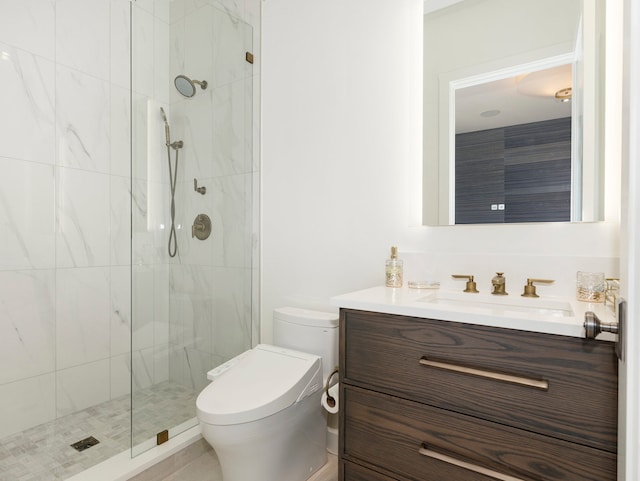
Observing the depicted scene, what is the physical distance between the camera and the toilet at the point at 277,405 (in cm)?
124

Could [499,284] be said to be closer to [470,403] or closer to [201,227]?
[470,403]

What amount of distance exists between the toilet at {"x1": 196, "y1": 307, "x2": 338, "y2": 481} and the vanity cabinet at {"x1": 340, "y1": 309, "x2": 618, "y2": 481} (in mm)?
249

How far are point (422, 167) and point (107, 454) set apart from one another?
73.7 inches

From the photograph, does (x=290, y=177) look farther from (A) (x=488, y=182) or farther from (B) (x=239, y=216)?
(A) (x=488, y=182)

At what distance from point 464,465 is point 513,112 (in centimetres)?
126

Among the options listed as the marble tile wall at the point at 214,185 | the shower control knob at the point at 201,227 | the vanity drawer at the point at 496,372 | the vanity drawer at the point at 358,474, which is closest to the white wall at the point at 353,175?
the marble tile wall at the point at 214,185

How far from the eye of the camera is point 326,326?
5.39 feet

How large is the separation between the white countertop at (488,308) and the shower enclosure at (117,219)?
0.96 m

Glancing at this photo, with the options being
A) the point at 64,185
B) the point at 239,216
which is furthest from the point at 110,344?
the point at 239,216

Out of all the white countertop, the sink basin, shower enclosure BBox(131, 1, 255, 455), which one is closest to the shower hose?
shower enclosure BBox(131, 1, 255, 455)

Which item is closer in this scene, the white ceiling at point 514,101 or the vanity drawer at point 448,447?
the vanity drawer at point 448,447

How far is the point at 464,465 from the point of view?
1.01 m

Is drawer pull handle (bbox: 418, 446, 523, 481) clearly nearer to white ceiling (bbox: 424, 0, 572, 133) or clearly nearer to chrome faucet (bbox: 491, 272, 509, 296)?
chrome faucet (bbox: 491, 272, 509, 296)

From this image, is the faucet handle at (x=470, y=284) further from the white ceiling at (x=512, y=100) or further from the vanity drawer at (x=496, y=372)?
the white ceiling at (x=512, y=100)
